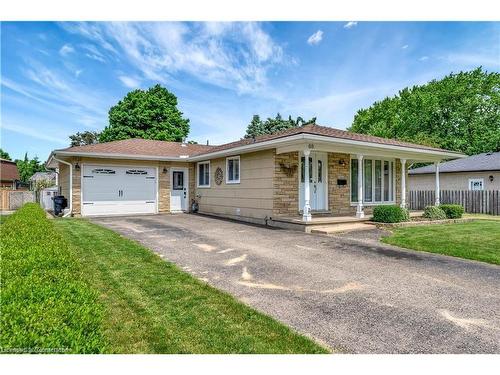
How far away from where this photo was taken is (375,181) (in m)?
13.6

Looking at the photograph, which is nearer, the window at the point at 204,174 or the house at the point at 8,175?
the window at the point at 204,174

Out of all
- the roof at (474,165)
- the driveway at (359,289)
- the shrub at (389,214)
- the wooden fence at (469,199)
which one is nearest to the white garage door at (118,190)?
the driveway at (359,289)

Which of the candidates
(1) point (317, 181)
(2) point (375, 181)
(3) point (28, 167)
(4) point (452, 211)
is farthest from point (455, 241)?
(3) point (28, 167)

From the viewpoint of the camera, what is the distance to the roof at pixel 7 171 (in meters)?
31.9

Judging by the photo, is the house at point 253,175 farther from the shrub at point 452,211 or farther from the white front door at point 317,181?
the shrub at point 452,211

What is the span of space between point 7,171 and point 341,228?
35947mm

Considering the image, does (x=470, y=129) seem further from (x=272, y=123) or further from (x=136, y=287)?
(x=136, y=287)

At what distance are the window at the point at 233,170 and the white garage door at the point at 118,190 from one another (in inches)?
161

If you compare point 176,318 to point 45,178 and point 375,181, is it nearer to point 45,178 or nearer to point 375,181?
point 375,181

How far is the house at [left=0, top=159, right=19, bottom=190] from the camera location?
32.0 m

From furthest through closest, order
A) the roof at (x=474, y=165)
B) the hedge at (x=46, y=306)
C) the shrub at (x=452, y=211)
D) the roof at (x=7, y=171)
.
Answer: the roof at (x=7, y=171) → the roof at (x=474, y=165) → the shrub at (x=452, y=211) → the hedge at (x=46, y=306)

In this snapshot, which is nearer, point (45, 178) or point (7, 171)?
point (7, 171)

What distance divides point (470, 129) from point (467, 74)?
19.8ft
